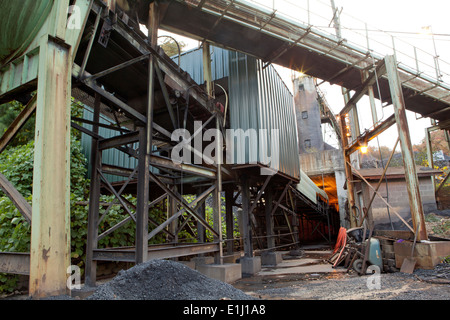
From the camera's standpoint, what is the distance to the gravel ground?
5086 mm

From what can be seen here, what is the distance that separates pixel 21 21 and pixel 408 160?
31.7ft

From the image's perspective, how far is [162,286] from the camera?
12.3 feet

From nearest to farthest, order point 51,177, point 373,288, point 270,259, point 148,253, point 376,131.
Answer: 1. point 51,177
2. point 148,253
3. point 373,288
4. point 376,131
5. point 270,259

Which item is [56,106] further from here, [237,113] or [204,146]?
[237,113]

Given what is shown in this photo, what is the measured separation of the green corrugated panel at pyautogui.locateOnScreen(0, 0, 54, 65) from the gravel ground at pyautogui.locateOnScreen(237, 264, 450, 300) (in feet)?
20.1

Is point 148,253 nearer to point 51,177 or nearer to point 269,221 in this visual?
point 51,177

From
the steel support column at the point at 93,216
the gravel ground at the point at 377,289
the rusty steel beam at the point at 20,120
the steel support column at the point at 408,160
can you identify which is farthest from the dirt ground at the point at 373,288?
the rusty steel beam at the point at 20,120

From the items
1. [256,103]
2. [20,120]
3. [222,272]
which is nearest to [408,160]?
[256,103]

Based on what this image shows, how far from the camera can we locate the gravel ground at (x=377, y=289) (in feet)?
16.7

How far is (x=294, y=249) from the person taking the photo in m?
14.8

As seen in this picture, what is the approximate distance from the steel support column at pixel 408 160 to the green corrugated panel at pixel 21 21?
911 centimetres
